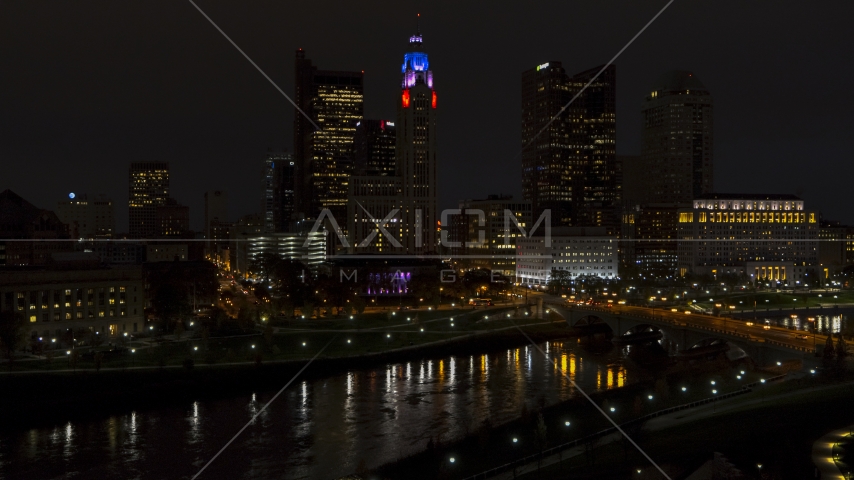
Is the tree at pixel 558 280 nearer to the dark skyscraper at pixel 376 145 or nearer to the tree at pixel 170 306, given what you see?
the tree at pixel 170 306

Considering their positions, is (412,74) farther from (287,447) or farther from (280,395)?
(287,447)

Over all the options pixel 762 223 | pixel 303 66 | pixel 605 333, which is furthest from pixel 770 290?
pixel 303 66

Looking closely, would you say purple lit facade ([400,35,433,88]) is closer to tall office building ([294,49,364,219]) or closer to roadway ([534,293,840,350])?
tall office building ([294,49,364,219])

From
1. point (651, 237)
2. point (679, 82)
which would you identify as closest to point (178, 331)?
point (651, 237)

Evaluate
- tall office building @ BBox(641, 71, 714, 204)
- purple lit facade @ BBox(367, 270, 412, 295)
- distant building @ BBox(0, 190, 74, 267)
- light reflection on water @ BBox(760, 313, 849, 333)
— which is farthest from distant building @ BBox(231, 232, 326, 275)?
tall office building @ BBox(641, 71, 714, 204)

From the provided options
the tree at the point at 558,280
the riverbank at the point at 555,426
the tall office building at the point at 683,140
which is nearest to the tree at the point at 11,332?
the riverbank at the point at 555,426

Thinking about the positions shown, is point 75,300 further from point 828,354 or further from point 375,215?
point 375,215
